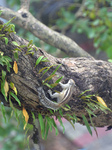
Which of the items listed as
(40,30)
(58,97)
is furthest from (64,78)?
(40,30)

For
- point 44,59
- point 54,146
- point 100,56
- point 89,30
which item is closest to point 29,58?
point 44,59

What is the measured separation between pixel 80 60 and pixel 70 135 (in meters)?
3.61

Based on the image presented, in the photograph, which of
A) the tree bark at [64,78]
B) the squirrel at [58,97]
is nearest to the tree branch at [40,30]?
the tree bark at [64,78]

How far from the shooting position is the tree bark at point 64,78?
1.29 meters

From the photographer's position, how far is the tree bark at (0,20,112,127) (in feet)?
4.24

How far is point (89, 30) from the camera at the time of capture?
331 cm

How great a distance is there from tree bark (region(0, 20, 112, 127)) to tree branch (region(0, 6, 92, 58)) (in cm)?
56

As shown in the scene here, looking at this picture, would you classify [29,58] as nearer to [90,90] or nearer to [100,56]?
[90,90]

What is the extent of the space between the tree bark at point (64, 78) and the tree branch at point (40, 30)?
559 millimetres

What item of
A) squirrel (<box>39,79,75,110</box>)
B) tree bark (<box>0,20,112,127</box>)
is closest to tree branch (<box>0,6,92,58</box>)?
tree bark (<box>0,20,112,127</box>)

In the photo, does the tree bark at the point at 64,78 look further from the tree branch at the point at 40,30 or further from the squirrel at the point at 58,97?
the tree branch at the point at 40,30

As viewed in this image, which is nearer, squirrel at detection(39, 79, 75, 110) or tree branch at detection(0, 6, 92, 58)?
squirrel at detection(39, 79, 75, 110)

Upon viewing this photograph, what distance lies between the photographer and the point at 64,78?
151cm

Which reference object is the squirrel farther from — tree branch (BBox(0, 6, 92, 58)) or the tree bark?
tree branch (BBox(0, 6, 92, 58))
